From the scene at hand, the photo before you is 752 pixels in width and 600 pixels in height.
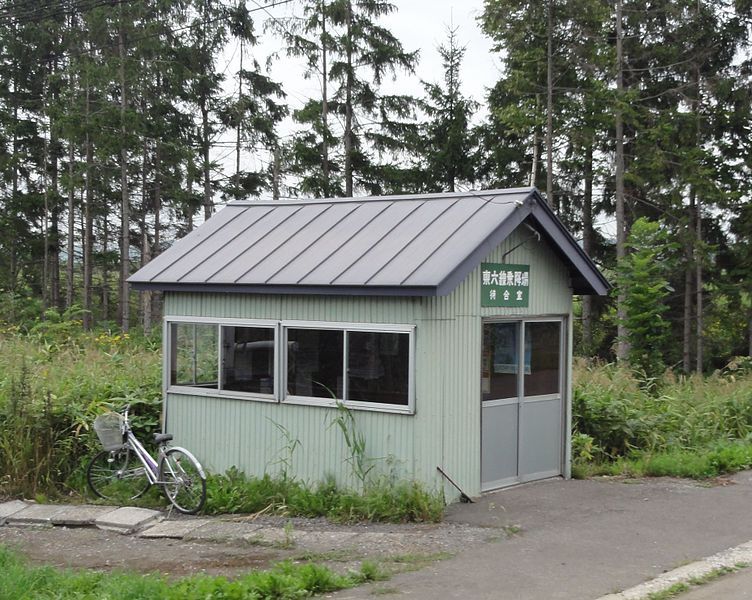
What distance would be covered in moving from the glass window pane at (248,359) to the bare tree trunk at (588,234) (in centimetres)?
1862

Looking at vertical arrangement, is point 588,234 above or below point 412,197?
above

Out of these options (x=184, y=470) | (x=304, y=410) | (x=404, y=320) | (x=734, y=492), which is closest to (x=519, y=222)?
(x=404, y=320)

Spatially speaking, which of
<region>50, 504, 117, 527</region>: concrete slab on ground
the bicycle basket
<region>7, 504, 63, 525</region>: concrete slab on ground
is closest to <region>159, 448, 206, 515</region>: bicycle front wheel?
<region>50, 504, 117, 527</region>: concrete slab on ground

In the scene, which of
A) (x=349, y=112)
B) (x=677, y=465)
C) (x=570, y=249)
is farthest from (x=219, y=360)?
(x=349, y=112)

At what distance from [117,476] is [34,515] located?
1.18 meters

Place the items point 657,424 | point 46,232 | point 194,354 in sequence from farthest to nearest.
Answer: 1. point 46,232
2. point 657,424
3. point 194,354

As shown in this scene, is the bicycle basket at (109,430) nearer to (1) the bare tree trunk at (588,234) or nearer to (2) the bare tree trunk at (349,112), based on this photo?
(1) the bare tree trunk at (588,234)

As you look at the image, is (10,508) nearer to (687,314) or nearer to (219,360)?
(219,360)

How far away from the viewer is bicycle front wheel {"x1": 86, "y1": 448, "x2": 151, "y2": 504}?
468 inches

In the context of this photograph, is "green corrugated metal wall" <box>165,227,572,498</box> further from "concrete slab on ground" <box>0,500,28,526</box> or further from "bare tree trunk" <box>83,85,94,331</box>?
"bare tree trunk" <box>83,85,94,331</box>

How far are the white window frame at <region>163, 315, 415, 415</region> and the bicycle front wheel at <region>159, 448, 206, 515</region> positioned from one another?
1.07m

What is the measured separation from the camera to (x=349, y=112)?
101 feet

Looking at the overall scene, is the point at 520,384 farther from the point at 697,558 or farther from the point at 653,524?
the point at 697,558

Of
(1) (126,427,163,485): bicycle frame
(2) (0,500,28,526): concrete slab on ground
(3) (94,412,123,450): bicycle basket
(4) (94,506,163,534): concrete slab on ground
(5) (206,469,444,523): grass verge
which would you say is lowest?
(2) (0,500,28,526): concrete slab on ground
